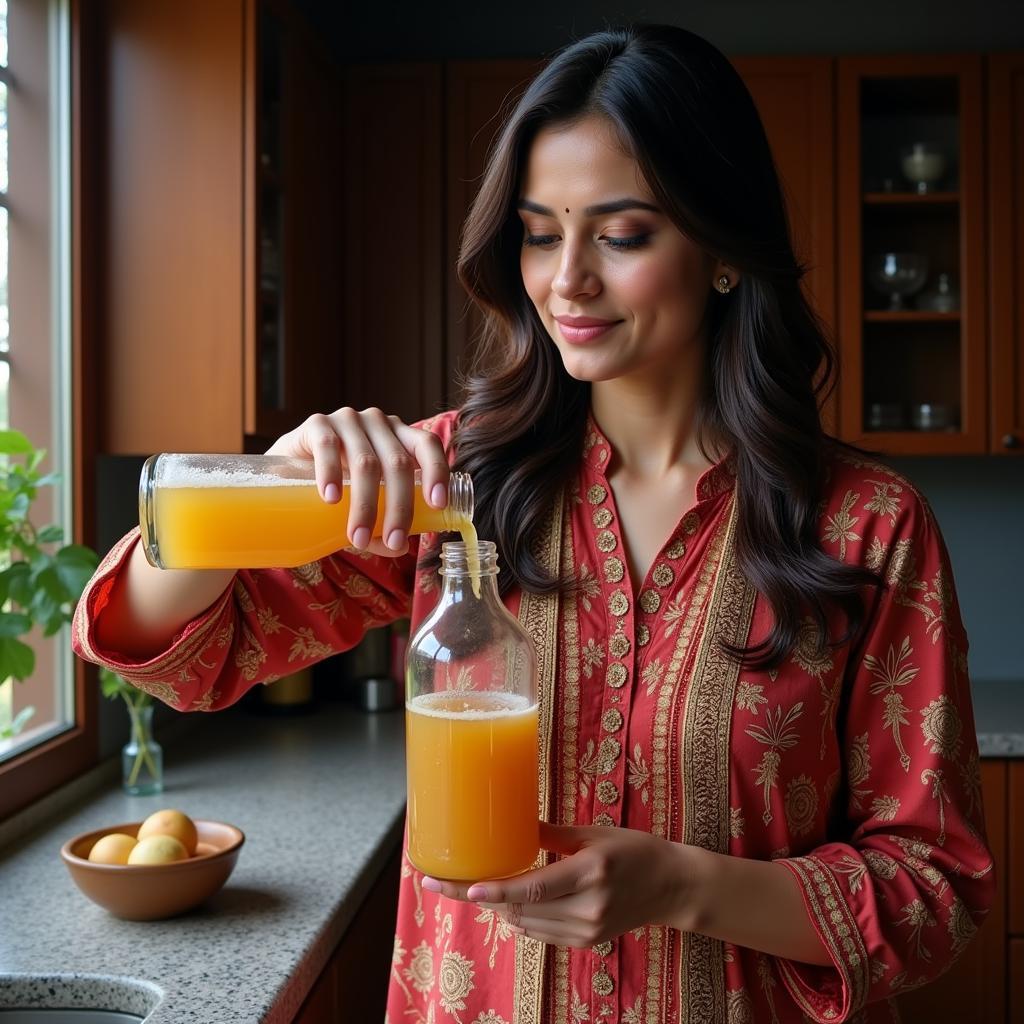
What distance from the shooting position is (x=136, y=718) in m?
2.17

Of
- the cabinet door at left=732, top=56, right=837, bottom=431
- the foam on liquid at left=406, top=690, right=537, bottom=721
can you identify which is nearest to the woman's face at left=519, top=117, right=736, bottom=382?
the foam on liquid at left=406, top=690, right=537, bottom=721

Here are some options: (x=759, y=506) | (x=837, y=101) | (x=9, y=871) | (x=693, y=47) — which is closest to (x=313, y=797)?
(x=9, y=871)

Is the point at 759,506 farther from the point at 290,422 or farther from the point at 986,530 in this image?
the point at 986,530

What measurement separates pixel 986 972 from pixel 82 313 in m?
2.36

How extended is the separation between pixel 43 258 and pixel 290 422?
583mm

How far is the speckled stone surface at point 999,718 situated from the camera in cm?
272

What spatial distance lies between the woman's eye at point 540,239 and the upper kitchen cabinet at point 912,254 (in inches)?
76.7

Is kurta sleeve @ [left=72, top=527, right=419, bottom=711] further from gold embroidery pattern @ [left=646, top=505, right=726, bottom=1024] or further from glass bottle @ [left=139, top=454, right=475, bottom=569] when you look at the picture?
gold embroidery pattern @ [left=646, top=505, right=726, bottom=1024]

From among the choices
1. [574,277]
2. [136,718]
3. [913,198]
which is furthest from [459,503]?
[913,198]

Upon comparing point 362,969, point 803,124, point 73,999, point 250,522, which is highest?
point 803,124

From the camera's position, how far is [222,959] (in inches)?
58.7

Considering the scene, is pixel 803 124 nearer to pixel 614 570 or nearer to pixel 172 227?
pixel 172 227

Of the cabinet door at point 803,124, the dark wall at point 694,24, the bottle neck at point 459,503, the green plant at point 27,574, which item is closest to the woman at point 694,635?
the bottle neck at point 459,503

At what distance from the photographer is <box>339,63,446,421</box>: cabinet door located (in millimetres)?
3125
